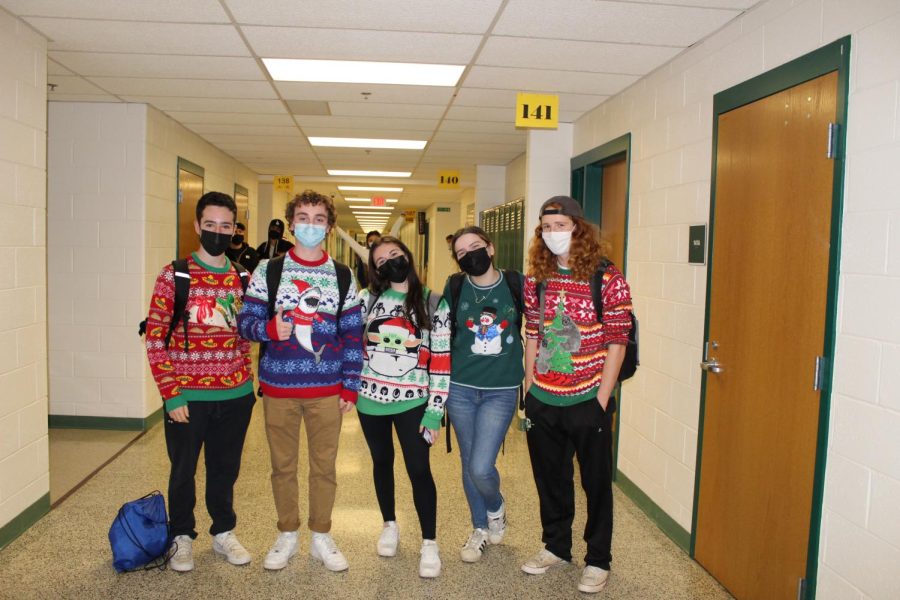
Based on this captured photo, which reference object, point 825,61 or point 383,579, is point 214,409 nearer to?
point 383,579

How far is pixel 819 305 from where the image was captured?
2.21m

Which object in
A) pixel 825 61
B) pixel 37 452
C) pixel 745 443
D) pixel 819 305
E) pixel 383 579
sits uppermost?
pixel 825 61

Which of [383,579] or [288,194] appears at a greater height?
[288,194]

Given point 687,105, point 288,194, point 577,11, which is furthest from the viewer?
point 288,194

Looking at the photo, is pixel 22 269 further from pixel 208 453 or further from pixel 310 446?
pixel 310 446

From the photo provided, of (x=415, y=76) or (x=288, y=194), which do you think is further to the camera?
(x=288, y=194)

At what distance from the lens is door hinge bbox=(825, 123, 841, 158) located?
2.14m

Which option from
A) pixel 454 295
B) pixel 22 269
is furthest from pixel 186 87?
pixel 454 295

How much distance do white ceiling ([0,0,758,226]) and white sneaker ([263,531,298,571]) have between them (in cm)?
221

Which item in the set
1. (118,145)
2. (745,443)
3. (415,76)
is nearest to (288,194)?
(118,145)

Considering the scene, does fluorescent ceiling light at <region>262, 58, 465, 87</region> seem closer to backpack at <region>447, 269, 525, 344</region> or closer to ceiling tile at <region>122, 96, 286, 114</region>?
ceiling tile at <region>122, 96, 286, 114</region>

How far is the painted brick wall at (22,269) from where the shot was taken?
3.02m

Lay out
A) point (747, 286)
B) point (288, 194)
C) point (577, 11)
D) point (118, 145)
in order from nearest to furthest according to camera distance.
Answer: point (747, 286) < point (577, 11) < point (118, 145) < point (288, 194)

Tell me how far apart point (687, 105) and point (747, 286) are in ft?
3.53
